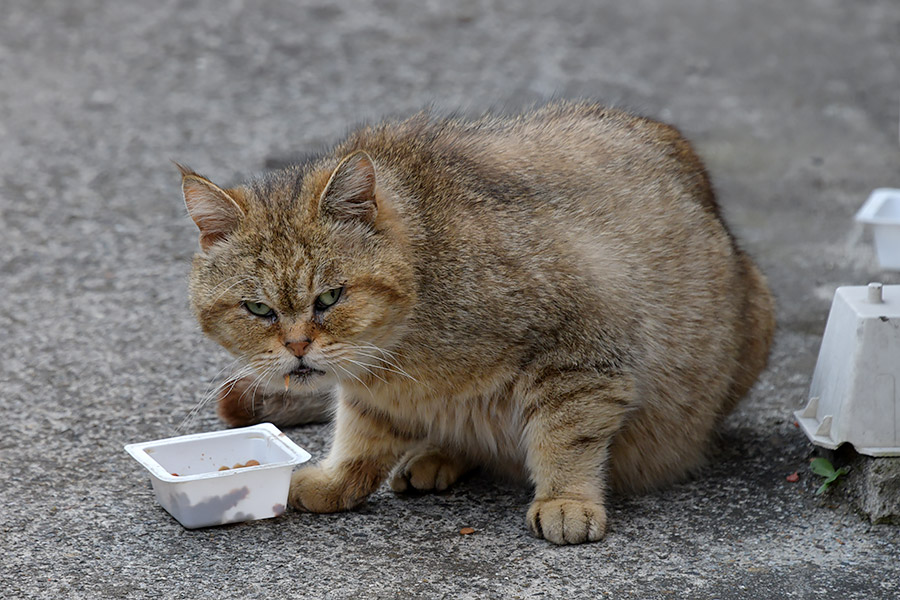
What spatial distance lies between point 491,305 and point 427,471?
67 centimetres

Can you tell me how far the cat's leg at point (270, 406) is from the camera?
12.5ft

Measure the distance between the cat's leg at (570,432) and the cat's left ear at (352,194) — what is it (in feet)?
2.33

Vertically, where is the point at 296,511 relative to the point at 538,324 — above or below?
below

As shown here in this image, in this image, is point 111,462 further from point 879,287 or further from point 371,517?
point 879,287

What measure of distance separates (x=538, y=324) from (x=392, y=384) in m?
0.46

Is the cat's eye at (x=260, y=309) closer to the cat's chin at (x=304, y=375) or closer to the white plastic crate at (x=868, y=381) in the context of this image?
the cat's chin at (x=304, y=375)

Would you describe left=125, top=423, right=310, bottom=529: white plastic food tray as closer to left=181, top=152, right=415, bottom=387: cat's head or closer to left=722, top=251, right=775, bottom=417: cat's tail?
left=181, top=152, right=415, bottom=387: cat's head

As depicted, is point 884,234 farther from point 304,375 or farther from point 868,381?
point 304,375

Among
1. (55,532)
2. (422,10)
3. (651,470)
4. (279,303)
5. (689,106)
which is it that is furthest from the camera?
(422,10)

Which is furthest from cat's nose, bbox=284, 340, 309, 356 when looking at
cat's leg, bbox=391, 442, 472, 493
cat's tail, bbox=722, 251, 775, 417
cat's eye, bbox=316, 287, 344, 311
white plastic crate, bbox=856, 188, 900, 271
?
white plastic crate, bbox=856, 188, 900, 271

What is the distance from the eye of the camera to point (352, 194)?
3059 mm

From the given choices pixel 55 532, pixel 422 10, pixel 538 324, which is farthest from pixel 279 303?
pixel 422 10

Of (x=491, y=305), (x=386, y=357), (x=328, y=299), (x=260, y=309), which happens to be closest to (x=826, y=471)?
(x=491, y=305)

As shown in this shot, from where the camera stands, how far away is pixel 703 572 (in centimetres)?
303
